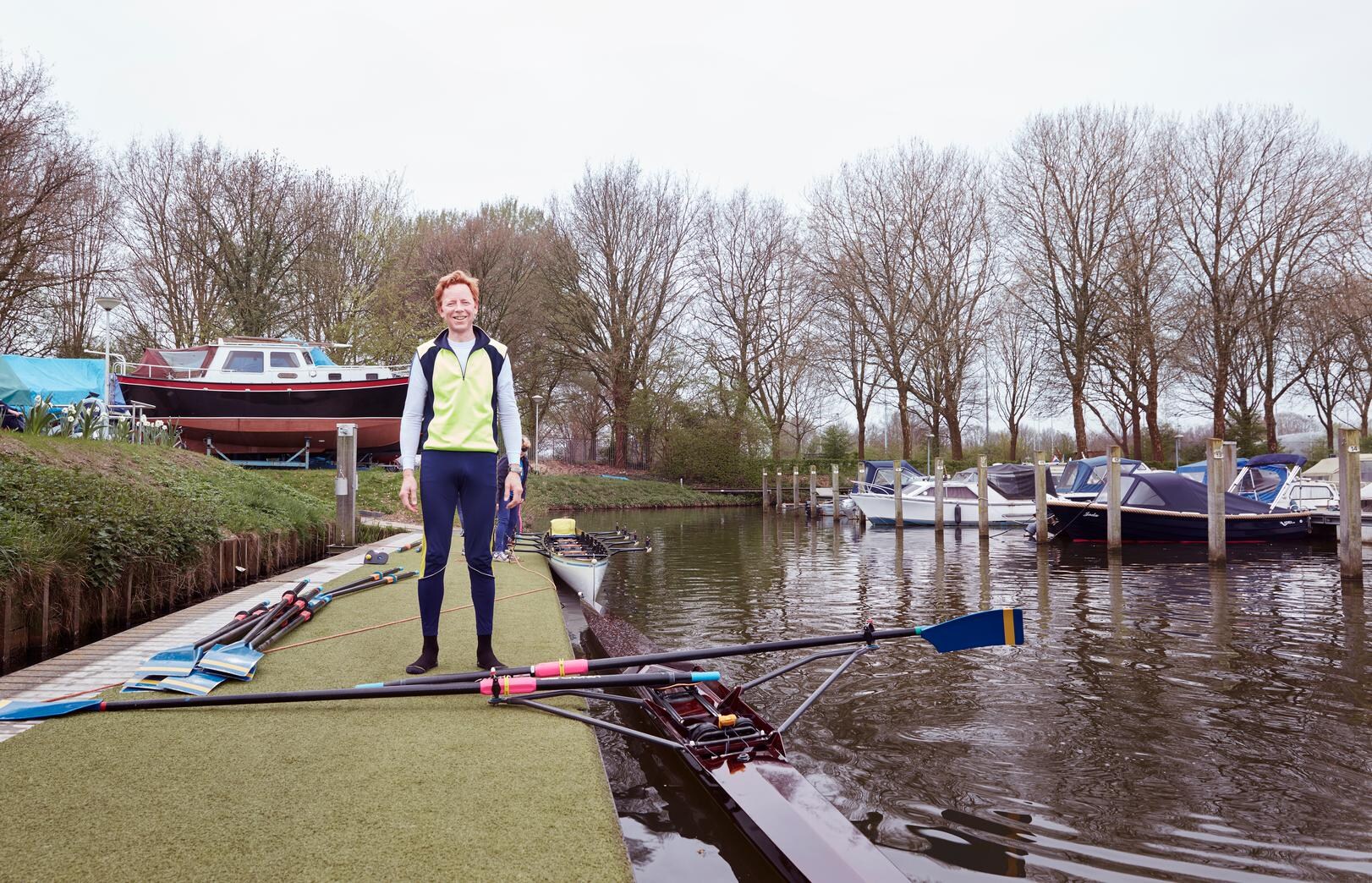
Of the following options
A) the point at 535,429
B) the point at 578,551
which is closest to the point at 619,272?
the point at 535,429

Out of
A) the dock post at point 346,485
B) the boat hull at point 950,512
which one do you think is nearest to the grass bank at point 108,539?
the dock post at point 346,485

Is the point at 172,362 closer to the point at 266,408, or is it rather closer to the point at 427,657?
the point at 266,408

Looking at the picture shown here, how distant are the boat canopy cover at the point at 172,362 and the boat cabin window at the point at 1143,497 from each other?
23188 mm

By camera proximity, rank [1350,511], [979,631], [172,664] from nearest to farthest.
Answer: [172,664] → [979,631] → [1350,511]

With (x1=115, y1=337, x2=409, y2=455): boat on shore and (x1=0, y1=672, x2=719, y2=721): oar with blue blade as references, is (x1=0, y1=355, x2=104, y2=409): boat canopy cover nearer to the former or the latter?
(x1=115, y1=337, x2=409, y2=455): boat on shore

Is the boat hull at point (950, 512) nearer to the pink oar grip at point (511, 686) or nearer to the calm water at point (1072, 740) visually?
Answer: the calm water at point (1072, 740)

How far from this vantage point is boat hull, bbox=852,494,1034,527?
26109 millimetres

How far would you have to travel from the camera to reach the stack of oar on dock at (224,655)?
3852 millimetres

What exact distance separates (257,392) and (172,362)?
7.99ft

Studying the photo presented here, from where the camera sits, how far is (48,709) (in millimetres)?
3383

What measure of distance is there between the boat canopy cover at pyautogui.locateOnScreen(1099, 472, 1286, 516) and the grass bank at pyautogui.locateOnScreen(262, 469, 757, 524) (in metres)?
14.8

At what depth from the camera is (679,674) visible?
3.74m

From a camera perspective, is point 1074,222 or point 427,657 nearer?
point 427,657

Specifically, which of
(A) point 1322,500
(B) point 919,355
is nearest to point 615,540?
(A) point 1322,500
